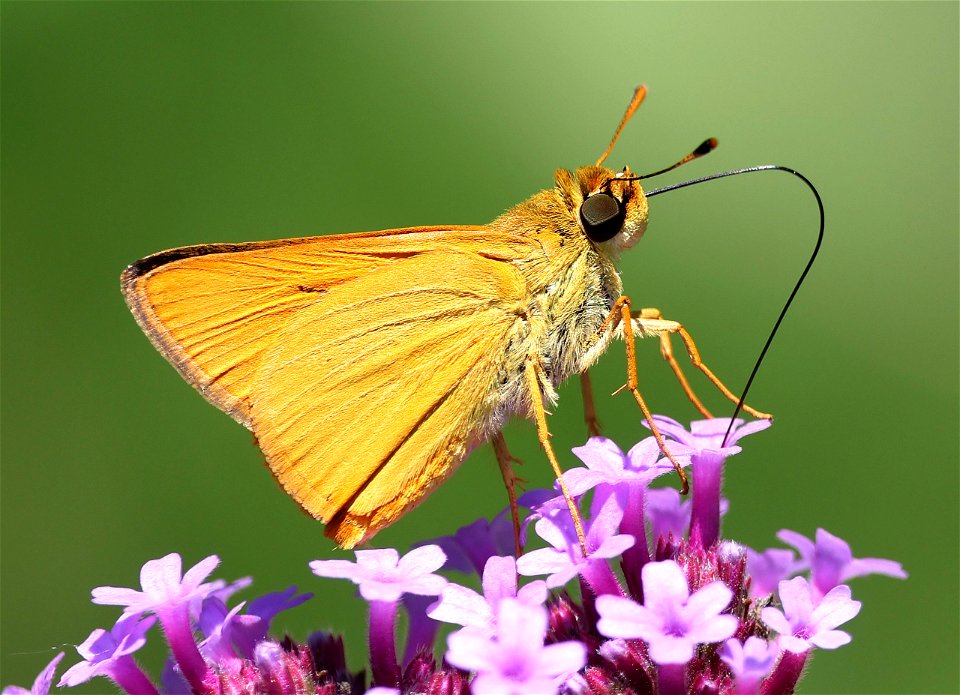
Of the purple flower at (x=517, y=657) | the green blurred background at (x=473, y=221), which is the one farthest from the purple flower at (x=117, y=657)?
the green blurred background at (x=473, y=221)

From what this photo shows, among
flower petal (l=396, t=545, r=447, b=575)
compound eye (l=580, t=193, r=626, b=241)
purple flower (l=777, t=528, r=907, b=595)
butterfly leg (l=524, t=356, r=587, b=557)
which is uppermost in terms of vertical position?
compound eye (l=580, t=193, r=626, b=241)

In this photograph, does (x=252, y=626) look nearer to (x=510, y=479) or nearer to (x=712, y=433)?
(x=510, y=479)

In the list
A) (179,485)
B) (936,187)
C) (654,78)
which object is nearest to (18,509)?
(179,485)

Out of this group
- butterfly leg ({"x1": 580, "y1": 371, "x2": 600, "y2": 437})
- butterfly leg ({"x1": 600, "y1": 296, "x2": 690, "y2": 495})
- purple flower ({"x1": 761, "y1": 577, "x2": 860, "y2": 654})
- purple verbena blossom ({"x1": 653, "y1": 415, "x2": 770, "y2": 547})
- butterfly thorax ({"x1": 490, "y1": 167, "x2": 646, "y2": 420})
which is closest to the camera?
purple flower ({"x1": 761, "y1": 577, "x2": 860, "y2": 654})

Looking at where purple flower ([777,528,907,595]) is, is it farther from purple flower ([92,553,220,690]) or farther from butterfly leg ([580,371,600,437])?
purple flower ([92,553,220,690])

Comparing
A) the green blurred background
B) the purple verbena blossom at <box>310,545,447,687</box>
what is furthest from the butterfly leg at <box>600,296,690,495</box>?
the green blurred background

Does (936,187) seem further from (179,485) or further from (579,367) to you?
(179,485)
